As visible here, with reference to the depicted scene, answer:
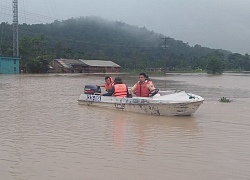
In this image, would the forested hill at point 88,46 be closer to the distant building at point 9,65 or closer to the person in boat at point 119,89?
the distant building at point 9,65

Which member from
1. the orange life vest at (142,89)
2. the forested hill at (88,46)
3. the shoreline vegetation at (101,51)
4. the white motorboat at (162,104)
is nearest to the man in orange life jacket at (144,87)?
the orange life vest at (142,89)

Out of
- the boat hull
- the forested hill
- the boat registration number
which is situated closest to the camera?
the boat hull

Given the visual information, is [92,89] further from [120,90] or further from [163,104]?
[163,104]

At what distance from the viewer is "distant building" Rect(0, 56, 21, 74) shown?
5688 centimetres

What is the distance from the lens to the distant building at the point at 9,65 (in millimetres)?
56875

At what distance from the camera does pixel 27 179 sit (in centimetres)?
508

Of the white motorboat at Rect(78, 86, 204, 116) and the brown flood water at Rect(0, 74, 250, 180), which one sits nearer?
the brown flood water at Rect(0, 74, 250, 180)

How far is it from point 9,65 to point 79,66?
54.5ft

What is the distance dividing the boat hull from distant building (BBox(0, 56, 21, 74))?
47.9 meters

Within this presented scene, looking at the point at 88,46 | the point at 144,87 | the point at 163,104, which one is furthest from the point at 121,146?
the point at 88,46

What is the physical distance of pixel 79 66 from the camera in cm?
7125

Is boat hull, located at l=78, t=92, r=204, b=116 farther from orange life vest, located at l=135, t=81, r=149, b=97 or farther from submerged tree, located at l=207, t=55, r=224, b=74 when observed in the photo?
submerged tree, located at l=207, t=55, r=224, b=74

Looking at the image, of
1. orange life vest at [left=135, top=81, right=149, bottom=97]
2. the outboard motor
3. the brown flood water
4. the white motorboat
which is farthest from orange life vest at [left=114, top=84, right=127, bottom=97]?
the outboard motor

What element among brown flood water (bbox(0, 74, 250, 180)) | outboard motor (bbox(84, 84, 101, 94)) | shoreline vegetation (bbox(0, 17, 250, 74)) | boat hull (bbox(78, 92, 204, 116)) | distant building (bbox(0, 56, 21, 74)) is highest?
shoreline vegetation (bbox(0, 17, 250, 74))
